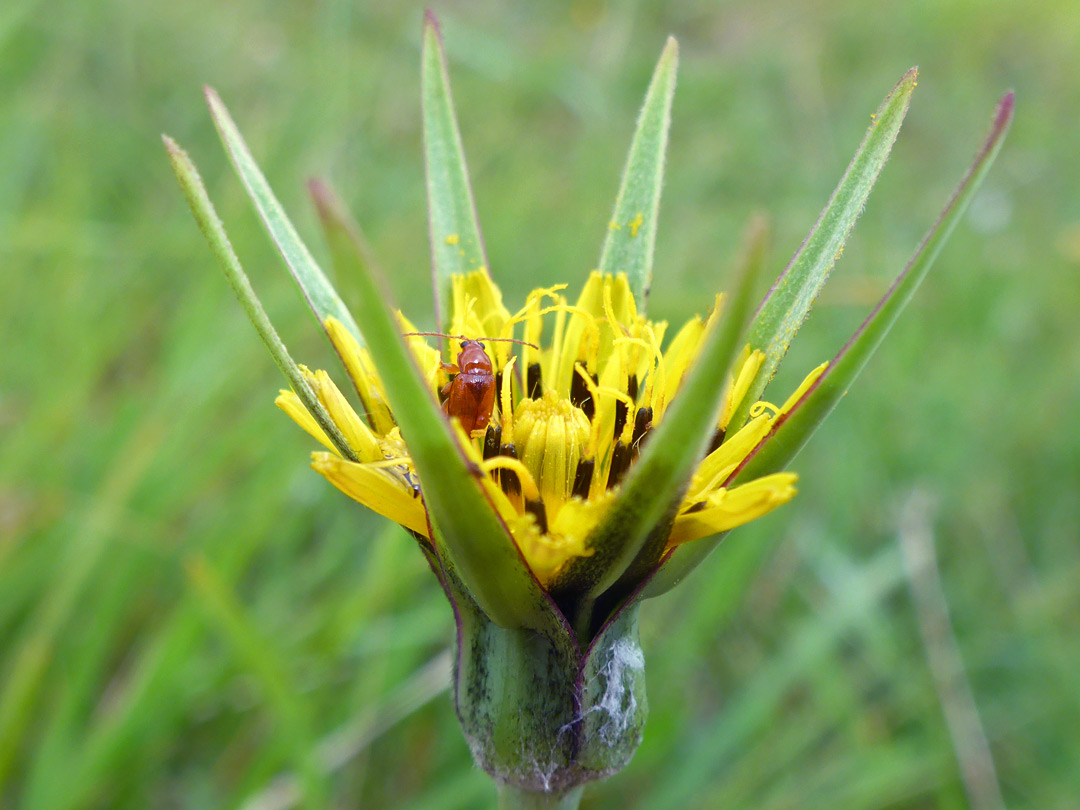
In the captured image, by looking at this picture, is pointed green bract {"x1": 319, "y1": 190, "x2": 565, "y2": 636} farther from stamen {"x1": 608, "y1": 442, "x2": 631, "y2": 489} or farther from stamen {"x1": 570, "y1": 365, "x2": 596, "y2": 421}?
stamen {"x1": 570, "y1": 365, "x2": 596, "y2": 421}

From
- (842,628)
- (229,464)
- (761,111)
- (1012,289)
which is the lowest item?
(1012,289)

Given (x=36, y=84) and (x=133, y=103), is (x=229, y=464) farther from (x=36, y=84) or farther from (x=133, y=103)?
(x=133, y=103)

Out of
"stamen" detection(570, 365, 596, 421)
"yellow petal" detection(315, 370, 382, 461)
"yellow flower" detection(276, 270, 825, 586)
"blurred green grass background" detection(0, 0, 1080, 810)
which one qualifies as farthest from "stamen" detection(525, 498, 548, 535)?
"blurred green grass background" detection(0, 0, 1080, 810)

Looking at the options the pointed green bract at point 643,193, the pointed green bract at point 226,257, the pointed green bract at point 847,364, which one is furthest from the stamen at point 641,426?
the pointed green bract at point 226,257

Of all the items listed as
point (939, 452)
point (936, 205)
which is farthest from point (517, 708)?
point (936, 205)

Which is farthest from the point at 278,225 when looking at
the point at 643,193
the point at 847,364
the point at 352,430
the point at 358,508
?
the point at 358,508

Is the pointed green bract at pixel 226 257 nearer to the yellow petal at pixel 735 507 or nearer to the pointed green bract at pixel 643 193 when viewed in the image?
the yellow petal at pixel 735 507

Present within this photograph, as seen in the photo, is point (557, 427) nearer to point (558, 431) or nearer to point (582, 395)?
point (558, 431)
